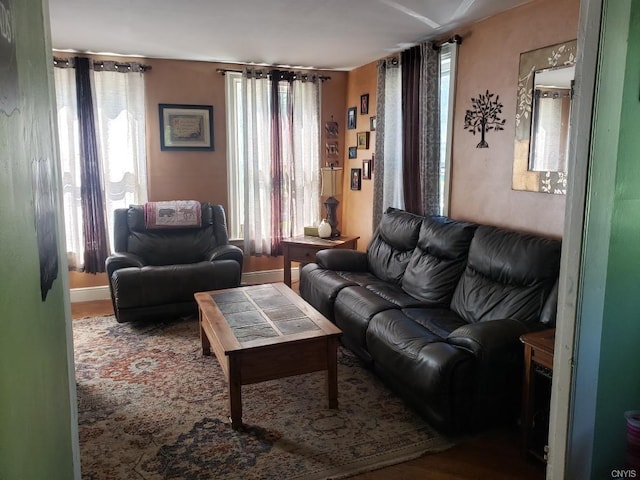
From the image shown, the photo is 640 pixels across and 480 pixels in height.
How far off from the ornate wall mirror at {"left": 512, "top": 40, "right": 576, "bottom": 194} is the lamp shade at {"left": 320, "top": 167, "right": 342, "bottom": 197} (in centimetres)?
225

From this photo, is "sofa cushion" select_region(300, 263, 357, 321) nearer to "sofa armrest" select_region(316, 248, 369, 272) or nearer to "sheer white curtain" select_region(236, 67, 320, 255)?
"sofa armrest" select_region(316, 248, 369, 272)

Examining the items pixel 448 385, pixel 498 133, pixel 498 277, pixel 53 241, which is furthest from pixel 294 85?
pixel 53 241

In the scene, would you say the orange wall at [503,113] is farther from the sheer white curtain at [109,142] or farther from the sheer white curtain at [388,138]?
the sheer white curtain at [109,142]

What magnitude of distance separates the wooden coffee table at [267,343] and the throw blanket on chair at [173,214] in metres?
1.69

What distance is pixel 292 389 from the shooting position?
3.06m

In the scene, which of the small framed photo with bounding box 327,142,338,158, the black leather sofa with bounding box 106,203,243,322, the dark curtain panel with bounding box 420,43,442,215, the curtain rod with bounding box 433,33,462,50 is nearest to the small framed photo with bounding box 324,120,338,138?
the small framed photo with bounding box 327,142,338,158

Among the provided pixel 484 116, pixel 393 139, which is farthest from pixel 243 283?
pixel 484 116

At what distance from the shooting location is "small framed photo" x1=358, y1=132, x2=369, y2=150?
5.11m

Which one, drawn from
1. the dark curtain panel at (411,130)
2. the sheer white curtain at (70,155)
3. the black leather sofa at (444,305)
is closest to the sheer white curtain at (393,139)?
the dark curtain panel at (411,130)

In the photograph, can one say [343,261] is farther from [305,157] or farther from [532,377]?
[532,377]

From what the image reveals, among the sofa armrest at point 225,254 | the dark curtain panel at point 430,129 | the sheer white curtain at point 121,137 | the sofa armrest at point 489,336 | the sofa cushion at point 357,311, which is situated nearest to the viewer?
the sofa armrest at point 489,336

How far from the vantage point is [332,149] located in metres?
5.56

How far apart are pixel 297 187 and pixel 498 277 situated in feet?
9.36

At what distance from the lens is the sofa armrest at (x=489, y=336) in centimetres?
242
